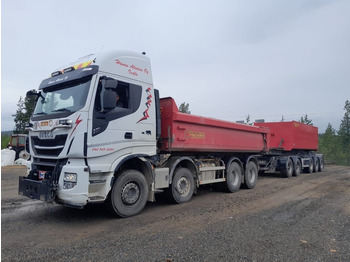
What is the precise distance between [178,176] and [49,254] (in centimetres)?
382

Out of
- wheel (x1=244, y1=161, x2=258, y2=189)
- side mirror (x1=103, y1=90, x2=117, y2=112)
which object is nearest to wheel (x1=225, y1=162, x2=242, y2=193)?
wheel (x1=244, y1=161, x2=258, y2=189)

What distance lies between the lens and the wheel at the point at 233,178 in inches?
362

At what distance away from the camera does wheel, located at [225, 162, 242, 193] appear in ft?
30.2

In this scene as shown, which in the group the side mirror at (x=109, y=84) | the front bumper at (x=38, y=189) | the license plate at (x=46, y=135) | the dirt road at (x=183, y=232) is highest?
the side mirror at (x=109, y=84)

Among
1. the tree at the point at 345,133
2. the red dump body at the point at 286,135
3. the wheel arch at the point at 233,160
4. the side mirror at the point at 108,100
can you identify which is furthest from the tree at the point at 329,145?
the side mirror at the point at 108,100

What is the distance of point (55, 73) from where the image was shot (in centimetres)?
606

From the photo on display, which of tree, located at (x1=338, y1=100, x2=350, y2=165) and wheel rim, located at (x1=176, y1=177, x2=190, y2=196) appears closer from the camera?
wheel rim, located at (x1=176, y1=177, x2=190, y2=196)

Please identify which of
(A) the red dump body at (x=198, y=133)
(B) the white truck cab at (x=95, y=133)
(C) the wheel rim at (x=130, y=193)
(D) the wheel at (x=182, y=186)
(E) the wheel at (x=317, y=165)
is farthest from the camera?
(E) the wheel at (x=317, y=165)

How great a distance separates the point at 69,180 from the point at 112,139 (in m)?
1.12

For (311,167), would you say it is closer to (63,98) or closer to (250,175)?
(250,175)

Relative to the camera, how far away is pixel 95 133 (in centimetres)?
514

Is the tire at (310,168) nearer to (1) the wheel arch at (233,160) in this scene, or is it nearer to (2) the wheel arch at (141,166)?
(1) the wheel arch at (233,160)

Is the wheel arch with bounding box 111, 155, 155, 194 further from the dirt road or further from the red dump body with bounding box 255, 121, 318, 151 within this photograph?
the red dump body with bounding box 255, 121, 318, 151

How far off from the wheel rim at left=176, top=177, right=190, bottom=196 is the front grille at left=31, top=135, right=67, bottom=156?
321 centimetres
